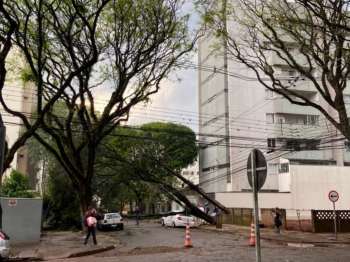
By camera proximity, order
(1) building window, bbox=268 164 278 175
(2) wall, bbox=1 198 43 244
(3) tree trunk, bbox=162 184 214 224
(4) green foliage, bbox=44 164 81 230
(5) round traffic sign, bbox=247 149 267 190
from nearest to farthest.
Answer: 1. (5) round traffic sign, bbox=247 149 267 190
2. (2) wall, bbox=1 198 43 244
3. (4) green foliage, bbox=44 164 81 230
4. (3) tree trunk, bbox=162 184 214 224
5. (1) building window, bbox=268 164 278 175

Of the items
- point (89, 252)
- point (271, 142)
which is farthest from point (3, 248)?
point (271, 142)

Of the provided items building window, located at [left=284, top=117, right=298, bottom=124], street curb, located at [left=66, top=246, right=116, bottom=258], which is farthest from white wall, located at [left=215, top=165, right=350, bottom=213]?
street curb, located at [left=66, top=246, right=116, bottom=258]

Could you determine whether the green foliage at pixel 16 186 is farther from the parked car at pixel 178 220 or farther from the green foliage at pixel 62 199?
the parked car at pixel 178 220

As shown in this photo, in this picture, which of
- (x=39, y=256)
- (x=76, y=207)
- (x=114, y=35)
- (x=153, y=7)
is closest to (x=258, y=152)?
(x=39, y=256)

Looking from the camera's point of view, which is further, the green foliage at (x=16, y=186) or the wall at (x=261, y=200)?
the wall at (x=261, y=200)

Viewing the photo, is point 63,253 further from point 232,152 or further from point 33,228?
point 232,152

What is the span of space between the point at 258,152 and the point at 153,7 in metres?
12.0

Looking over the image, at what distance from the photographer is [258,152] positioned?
23.8ft

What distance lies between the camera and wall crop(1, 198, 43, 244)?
17.7m

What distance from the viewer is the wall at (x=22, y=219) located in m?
17.7

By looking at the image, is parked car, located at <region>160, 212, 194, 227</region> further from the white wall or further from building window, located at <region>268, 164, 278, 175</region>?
building window, located at <region>268, 164, 278, 175</region>

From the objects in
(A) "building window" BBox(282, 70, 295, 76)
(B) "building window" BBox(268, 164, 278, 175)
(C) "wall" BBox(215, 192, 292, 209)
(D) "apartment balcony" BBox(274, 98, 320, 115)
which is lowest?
(C) "wall" BBox(215, 192, 292, 209)

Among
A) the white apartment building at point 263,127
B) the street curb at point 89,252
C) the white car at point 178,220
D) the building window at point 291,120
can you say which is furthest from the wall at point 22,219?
the building window at point 291,120

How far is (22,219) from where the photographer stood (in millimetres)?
18000
